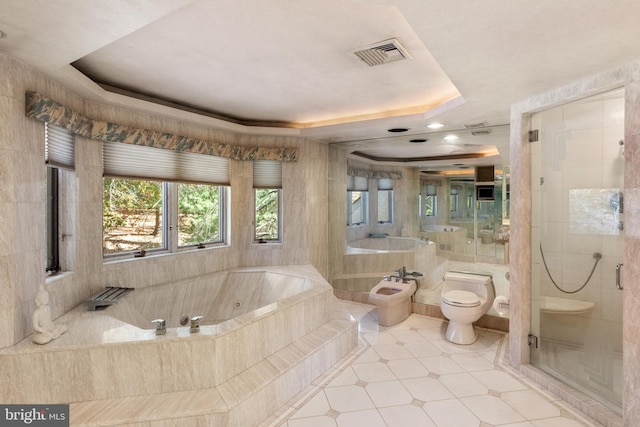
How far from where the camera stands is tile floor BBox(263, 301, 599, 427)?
82.7 inches

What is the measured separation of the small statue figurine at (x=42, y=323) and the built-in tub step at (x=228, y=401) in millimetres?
442

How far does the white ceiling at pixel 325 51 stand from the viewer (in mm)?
1464

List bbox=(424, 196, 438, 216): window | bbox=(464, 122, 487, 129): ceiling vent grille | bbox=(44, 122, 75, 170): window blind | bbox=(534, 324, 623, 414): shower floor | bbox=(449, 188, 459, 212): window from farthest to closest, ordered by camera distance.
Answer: bbox=(424, 196, 438, 216): window
bbox=(449, 188, 459, 212): window
bbox=(464, 122, 487, 129): ceiling vent grille
bbox=(44, 122, 75, 170): window blind
bbox=(534, 324, 623, 414): shower floor

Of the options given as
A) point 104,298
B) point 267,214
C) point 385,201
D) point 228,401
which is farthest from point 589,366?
point 104,298

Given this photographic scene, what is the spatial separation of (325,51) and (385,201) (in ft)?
10.5

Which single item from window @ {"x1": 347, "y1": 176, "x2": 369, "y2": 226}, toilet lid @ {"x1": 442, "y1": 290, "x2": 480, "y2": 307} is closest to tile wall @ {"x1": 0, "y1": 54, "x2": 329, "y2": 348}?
window @ {"x1": 347, "y1": 176, "x2": 369, "y2": 226}

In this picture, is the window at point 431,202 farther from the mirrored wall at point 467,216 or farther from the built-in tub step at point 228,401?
the built-in tub step at point 228,401

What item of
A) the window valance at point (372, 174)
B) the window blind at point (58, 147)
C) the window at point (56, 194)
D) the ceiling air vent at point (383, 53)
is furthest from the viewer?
the window valance at point (372, 174)

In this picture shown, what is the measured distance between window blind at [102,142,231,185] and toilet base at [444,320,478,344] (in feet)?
10.1

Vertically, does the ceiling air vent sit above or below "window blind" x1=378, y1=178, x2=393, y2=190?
above

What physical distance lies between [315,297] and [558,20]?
2491 mm

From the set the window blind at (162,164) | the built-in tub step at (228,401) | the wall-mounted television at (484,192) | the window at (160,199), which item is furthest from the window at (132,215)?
the wall-mounted television at (484,192)

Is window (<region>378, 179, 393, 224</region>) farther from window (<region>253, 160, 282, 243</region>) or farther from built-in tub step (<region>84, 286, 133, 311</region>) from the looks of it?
built-in tub step (<region>84, 286, 133, 311</region>)

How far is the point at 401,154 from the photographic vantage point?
4.89 metres
